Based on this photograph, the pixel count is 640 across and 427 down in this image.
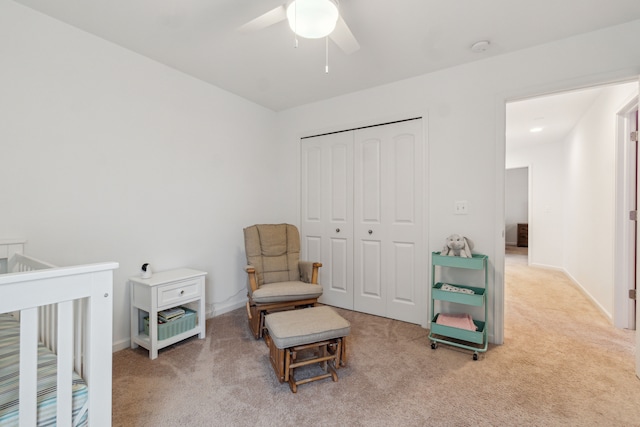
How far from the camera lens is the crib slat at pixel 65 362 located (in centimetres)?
100

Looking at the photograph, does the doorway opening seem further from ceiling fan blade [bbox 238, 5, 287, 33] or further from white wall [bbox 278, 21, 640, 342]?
ceiling fan blade [bbox 238, 5, 287, 33]

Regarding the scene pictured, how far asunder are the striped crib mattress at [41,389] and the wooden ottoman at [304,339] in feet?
3.15

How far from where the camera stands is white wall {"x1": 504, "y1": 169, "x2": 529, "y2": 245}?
8.49m

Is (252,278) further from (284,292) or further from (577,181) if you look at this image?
(577,181)

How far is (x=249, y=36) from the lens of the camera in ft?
7.25

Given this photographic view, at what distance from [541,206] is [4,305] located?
7.26 meters

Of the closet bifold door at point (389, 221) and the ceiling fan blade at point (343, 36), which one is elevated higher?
the ceiling fan blade at point (343, 36)

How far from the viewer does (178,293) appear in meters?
2.37

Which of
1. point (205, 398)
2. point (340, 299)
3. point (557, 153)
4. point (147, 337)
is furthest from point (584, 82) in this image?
point (557, 153)

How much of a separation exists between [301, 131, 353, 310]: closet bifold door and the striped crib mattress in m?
2.57

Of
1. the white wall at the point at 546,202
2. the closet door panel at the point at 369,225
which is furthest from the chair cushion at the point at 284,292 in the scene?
the white wall at the point at 546,202

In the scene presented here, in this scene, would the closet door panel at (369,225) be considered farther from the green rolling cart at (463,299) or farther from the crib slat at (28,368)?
the crib slat at (28,368)

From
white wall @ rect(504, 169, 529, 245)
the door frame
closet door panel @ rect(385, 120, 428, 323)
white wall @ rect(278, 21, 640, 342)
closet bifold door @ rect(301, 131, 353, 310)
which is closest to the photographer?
white wall @ rect(278, 21, 640, 342)

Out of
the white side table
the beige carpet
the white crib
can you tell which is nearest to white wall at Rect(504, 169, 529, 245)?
the beige carpet
